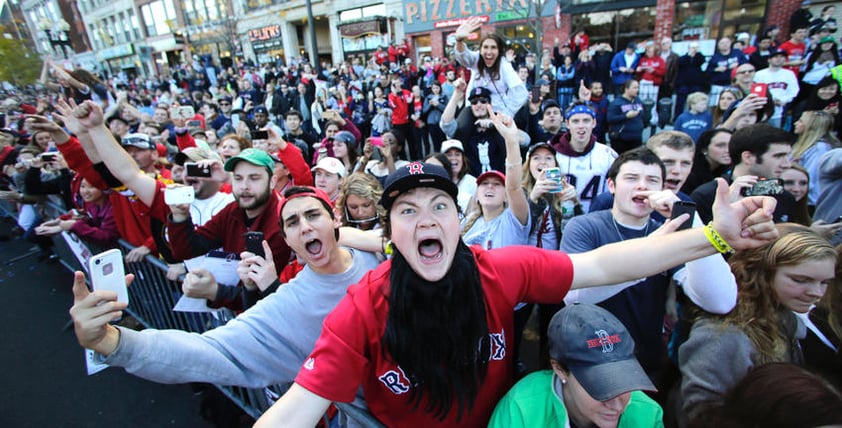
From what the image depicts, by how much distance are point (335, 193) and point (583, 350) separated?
10.8ft

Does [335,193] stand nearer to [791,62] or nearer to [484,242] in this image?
[484,242]

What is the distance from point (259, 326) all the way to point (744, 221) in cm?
208

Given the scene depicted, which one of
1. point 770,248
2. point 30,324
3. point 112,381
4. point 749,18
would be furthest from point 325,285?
point 749,18

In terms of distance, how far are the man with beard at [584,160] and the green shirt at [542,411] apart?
246 cm

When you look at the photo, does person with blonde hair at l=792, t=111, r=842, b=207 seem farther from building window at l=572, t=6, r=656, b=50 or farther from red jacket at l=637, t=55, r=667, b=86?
building window at l=572, t=6, r=656, b=50

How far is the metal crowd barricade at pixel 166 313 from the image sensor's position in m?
2.60

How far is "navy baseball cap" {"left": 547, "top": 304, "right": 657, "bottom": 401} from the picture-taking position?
4.68 feet

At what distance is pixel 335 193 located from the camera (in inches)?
169

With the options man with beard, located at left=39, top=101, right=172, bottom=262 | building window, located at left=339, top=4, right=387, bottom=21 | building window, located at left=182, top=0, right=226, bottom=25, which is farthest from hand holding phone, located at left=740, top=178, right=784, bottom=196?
building window, located at left=182, top=0, right=226, bottom=25

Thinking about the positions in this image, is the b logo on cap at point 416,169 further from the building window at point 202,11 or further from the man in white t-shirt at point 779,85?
the building window at point 202,11

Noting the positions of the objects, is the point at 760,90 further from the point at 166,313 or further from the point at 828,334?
the point at 166,313

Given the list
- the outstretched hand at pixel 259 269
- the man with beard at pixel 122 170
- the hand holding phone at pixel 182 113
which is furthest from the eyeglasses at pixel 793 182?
the hand holding phone at pixel 182 113

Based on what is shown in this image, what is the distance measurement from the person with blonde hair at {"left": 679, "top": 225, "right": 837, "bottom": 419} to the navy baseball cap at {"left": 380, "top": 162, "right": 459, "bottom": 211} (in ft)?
4.75

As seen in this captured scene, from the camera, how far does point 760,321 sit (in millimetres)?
1827
